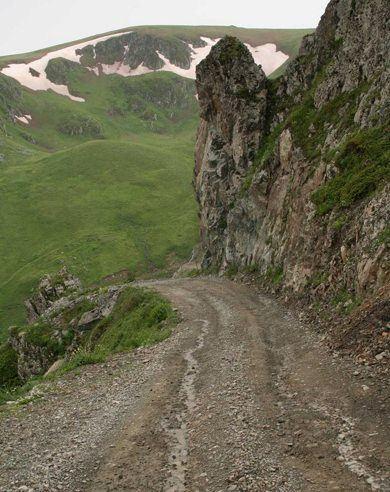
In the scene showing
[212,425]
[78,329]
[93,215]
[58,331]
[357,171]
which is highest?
[357,171]

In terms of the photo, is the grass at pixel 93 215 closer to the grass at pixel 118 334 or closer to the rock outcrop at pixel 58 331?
the rock outcrop at pixel 58 331

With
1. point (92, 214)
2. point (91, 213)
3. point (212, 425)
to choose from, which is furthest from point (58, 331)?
point (91, 213)

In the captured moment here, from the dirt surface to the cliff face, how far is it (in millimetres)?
4802

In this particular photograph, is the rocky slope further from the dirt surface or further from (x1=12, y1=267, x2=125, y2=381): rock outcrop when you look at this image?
the dirt surface

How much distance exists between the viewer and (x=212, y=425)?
14922mm

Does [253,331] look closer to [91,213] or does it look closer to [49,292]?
[49,292]

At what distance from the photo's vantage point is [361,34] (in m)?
42.6

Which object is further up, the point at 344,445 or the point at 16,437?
the point at 344,445

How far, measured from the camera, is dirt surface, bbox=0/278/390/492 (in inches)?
450

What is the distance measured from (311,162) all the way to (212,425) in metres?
32.0

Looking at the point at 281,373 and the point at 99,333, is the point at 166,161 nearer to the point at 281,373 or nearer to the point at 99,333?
the point at 99,333

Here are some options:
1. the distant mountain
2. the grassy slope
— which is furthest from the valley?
the distant mountain

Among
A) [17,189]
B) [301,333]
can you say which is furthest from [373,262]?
[17,189]

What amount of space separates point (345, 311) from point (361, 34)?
32541 mm
